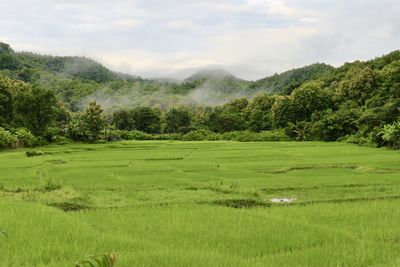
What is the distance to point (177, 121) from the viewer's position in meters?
62.5

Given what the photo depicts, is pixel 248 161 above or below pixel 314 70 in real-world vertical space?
below

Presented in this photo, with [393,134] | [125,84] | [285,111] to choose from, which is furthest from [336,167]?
[125,84]

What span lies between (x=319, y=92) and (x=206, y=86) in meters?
65.4

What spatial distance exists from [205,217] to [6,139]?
2940cm

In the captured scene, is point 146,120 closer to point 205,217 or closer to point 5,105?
point 5,105

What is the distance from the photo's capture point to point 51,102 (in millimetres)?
40875

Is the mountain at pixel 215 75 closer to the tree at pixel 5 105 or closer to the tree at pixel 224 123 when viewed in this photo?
the tree at pixel 224 123

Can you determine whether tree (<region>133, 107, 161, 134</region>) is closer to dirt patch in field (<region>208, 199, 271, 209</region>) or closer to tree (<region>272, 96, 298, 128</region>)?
tree (<region>272, 96, 298, 128</region>)

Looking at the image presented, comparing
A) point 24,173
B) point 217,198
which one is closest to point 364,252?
point 217,198

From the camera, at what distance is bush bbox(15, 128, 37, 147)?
36378mm

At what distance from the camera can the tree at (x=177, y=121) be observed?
62.4 meters

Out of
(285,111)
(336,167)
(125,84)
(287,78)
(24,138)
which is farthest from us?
(287,78)

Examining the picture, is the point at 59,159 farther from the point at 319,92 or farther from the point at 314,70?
the point at 314,70

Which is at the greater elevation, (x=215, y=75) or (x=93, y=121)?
(x=215, y=75)
